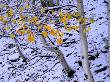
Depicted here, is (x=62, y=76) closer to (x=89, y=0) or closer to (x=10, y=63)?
(x=10, y=63)

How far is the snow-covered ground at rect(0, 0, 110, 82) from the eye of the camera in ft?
39.0

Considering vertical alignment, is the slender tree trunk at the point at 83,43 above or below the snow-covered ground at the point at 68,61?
above

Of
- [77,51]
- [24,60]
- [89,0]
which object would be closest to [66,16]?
[77,51]

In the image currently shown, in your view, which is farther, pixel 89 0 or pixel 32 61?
pixel 89 0

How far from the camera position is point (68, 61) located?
13.0 m

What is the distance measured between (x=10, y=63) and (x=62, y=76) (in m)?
4.68

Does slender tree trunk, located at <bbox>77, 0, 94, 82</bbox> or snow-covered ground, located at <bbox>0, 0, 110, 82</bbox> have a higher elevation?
slender tree trunk, located at <bbox>77, 0, 94, 82</bbox>

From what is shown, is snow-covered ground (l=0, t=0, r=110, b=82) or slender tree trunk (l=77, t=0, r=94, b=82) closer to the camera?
slender tree trunk (l=77, t=0, r=94, b=82)

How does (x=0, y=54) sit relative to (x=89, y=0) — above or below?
below

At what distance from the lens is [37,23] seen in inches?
320

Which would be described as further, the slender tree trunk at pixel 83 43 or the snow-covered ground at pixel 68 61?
the snow-covered ground at pixel 68 61

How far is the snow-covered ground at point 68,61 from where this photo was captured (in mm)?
11891

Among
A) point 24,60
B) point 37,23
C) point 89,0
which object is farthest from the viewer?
point 89,0

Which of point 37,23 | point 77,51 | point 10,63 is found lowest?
point 10,63
